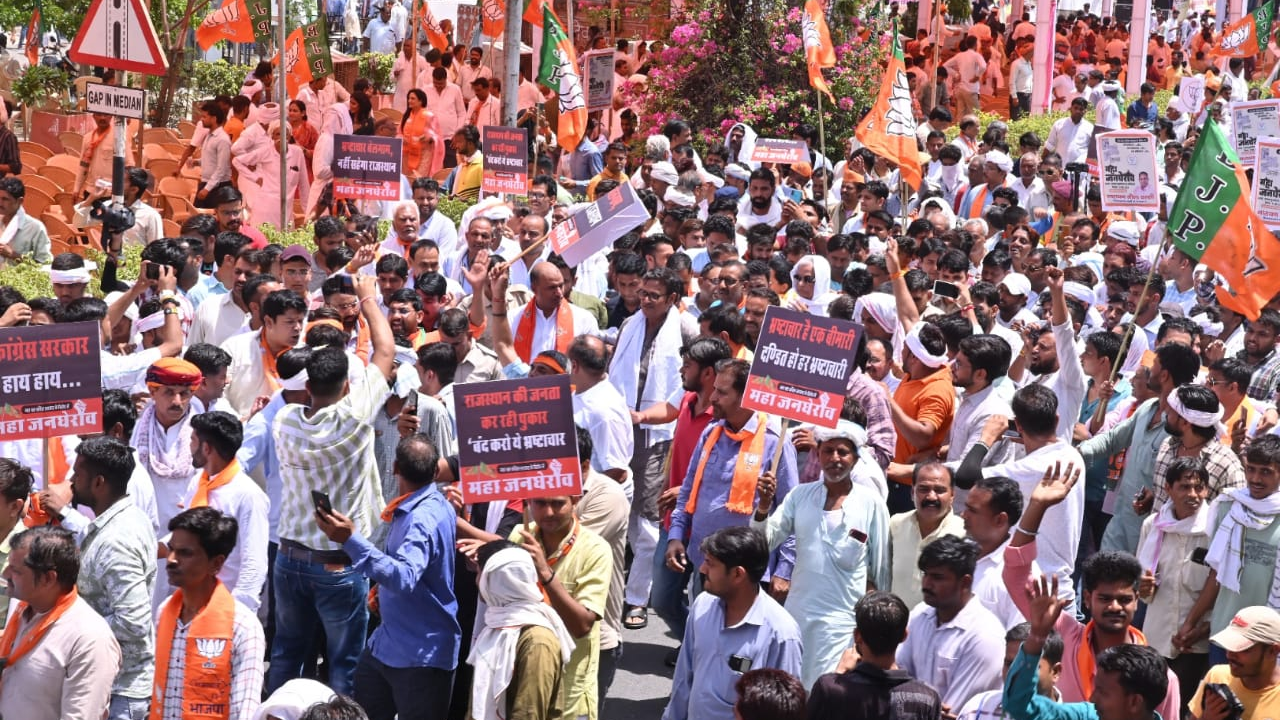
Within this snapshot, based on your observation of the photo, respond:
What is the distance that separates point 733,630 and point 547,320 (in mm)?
4381

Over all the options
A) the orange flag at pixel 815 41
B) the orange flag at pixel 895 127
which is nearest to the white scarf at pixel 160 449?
the orange flag at pixel 895 127

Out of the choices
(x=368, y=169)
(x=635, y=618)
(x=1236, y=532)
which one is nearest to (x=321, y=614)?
(x=635, y=618)

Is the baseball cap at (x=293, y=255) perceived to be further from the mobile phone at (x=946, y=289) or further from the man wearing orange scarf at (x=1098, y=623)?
the man wearing orange scarf at (x=1098, y=623)

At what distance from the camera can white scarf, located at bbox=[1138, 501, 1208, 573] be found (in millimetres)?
7215

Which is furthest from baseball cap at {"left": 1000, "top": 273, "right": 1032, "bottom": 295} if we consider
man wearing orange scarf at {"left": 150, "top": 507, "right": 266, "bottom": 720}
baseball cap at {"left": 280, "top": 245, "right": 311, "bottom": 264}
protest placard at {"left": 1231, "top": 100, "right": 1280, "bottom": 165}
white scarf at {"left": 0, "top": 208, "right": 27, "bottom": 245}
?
white scarf at {"left": 0, "top": 208, "right": 27, "bottom": 245}

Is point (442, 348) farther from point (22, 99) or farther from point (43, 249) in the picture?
point (22, 99)

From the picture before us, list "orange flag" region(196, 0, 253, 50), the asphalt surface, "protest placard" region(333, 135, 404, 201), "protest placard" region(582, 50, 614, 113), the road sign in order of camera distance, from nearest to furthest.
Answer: the asphalt surface → the road sign → "protest placard" region(333, 135, 404, 201) → "orange flag" region(196, 0, 253, 50) → "protest placard" region(582, 50, 614, 113)

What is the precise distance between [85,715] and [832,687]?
255 centimetres

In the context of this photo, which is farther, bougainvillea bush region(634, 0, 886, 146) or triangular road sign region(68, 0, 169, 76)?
bougainvillea bush region(634, 0, 886, 146)

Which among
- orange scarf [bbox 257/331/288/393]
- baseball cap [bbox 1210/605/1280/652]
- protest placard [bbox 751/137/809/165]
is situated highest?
protest placard [bbox 751/137/809/165]

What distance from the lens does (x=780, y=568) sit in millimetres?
7172

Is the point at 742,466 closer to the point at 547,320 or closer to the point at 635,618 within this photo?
the point at 635,618

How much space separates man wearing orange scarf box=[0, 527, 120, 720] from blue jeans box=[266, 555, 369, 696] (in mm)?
1512

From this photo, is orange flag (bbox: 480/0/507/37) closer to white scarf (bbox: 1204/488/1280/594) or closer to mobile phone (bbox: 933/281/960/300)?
mobile phone (bbox: 933/281/960/300)
